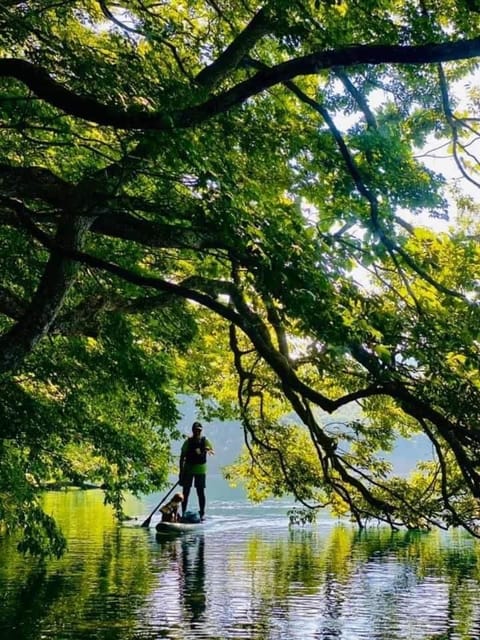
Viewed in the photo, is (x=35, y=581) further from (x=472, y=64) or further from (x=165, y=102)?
(x=472, y=64)

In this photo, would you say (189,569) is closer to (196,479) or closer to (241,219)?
(196,479)

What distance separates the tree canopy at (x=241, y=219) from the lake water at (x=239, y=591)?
4.46ft

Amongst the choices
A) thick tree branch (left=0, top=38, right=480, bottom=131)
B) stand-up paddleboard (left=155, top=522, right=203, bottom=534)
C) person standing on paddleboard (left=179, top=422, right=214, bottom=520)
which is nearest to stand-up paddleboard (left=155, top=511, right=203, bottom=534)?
stand-up paddleboard (left=155, top=522, right=203, bottom=534)

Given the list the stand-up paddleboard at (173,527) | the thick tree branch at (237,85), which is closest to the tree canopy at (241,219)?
the thick tree branch at (237,85)

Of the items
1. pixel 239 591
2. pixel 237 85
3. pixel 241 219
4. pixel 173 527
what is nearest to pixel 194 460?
pixel 173 527

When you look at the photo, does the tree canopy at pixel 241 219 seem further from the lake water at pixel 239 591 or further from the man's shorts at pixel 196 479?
the man's shorts at pixel 196 479

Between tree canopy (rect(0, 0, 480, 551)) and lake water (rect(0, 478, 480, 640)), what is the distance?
136 centimetres

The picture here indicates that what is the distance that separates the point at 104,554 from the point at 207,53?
35.7ft

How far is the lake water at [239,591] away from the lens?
9.36 metres

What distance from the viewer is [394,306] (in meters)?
8.66

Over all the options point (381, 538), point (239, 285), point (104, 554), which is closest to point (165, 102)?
point (239, 285)

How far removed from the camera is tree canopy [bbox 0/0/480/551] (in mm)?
6672

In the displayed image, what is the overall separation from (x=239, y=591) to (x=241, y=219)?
742cm

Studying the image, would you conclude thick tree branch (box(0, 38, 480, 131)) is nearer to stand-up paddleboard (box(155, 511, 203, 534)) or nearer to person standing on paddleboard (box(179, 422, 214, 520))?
person standing on paddleboard (box(179, 422, 214, 520))
